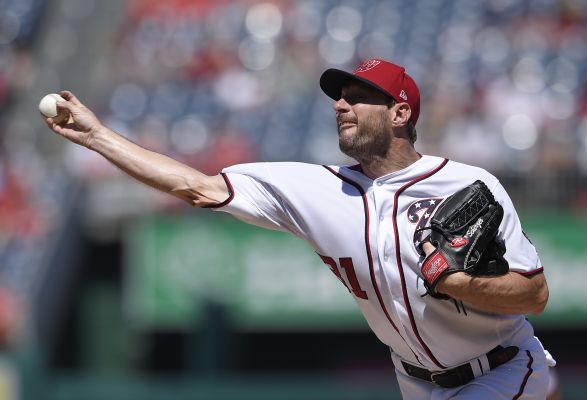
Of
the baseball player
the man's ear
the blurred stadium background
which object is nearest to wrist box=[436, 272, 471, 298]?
the baseball player

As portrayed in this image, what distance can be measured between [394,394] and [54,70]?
711cm

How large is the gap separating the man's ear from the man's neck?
8 centimetres

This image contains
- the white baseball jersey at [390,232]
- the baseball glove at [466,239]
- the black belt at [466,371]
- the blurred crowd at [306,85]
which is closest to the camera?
the baseball glove at [466,239]

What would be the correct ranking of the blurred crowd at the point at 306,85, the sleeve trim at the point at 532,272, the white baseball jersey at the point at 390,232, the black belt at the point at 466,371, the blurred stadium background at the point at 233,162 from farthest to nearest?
the blurred crowd at the point at 306,85
the blurred stadium background at the point at 233,162
the black belt at the point at 466,371
the white baseball jersey at the point at 390,232
the sleeve trim at the point at 532,272

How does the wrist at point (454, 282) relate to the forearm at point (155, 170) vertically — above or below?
below

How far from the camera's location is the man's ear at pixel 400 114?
13.6ft

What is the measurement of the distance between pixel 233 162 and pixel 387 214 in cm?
707

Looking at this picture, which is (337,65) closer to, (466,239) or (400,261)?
(400,261)

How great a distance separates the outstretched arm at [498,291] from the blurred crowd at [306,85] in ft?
20.8

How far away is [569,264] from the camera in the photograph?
10195 millimetres

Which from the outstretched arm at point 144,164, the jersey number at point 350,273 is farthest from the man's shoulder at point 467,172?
the outstretched arm at point 144,164

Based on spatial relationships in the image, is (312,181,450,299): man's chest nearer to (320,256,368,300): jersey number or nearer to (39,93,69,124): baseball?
(320,256,368,300): jersey number

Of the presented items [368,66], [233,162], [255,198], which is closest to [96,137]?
[255,198]

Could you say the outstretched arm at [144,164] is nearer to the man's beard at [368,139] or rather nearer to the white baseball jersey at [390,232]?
the white baseball jersey at [390,232]
